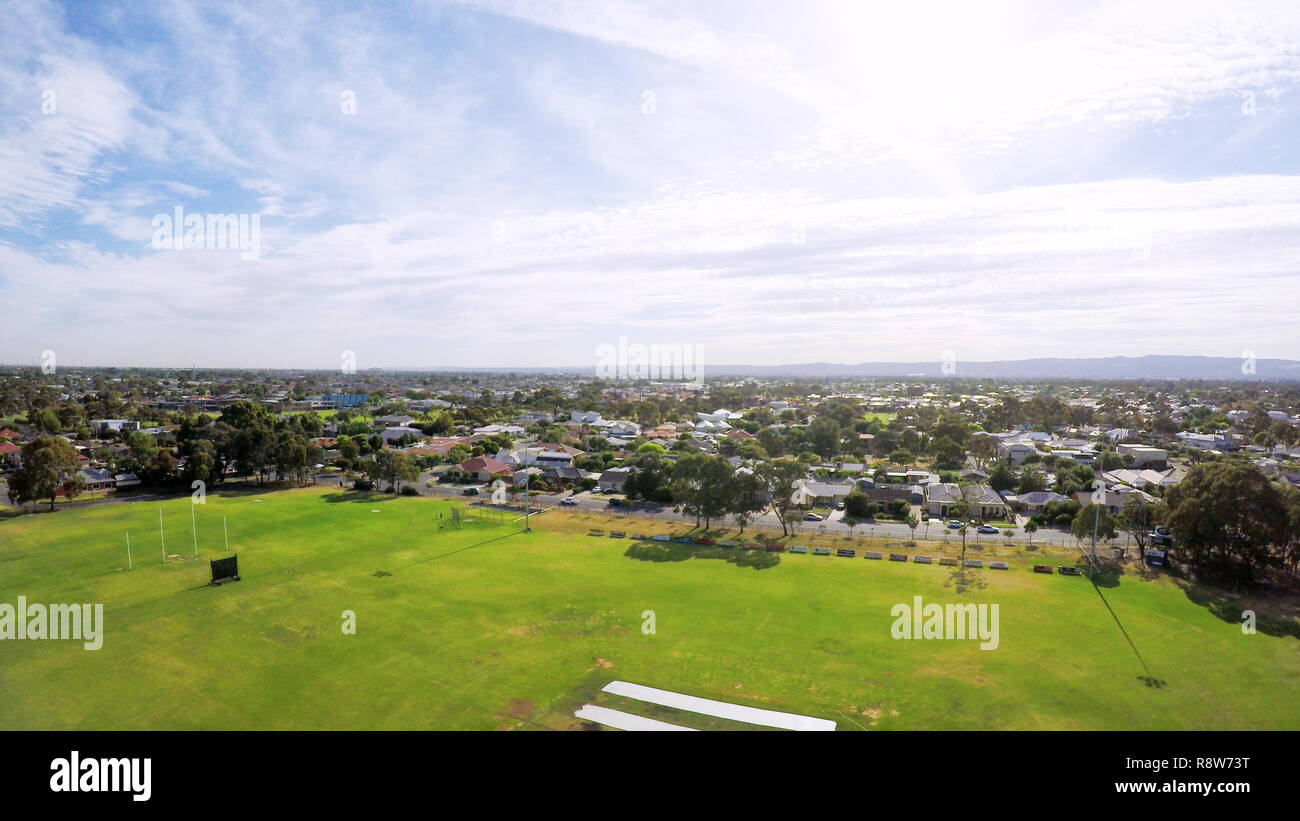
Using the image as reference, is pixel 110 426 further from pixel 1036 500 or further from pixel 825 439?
pixel 1036 500

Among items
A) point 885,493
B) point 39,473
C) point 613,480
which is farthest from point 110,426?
point 885,493

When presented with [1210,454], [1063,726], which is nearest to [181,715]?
[1063,726]

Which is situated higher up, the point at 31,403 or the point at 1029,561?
the point at 31,403

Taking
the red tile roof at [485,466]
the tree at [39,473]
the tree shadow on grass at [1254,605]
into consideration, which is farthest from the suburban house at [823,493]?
the tree at [39,473]

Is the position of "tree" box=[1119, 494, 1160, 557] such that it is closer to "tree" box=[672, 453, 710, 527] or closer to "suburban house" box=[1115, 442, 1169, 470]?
"tree" box=[672, 453, 710, 527]

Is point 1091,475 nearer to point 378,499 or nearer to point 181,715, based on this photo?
point 378,499

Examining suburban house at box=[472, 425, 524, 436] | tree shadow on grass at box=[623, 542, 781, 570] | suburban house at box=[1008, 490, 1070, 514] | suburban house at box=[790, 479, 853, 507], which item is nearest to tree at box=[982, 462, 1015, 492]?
suburban house at box=[1008, 490, 1070, 514]

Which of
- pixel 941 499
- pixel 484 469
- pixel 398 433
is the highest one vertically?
pixel 398 433
